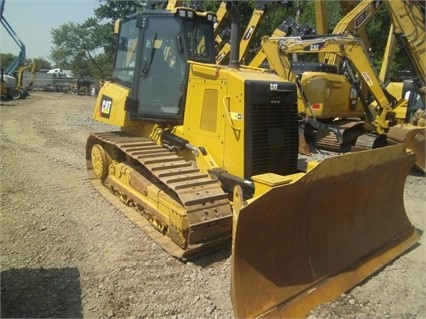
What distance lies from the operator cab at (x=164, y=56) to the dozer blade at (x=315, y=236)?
225 centimetres

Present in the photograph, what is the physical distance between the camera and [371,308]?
3.34 m

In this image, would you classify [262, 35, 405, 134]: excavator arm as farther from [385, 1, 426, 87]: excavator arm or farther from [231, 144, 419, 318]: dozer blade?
[231, 144, 419, 318]: dozer blade

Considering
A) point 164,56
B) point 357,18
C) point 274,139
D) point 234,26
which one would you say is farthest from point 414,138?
point 164,56

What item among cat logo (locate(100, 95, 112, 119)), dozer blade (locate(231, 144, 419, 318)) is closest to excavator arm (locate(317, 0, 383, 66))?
dozer blade (locate(231, 144, 419, 318))

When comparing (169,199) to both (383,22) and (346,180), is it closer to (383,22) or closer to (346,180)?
(346,180)

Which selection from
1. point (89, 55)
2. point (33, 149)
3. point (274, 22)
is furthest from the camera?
point (89, 55)

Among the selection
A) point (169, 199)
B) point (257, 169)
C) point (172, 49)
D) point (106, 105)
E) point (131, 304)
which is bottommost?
point (131, 304)

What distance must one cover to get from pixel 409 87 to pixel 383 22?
558 inches

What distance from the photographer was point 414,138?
7.83 meters

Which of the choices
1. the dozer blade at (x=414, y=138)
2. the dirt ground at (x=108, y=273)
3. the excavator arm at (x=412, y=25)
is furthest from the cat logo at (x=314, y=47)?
the dirt ground at (x=108, y=273)

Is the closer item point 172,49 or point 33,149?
point 172,49

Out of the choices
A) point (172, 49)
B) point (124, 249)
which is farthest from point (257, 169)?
point (172, 49)

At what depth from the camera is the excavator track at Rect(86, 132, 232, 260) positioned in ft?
12.9

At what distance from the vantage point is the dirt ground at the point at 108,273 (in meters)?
3.23
